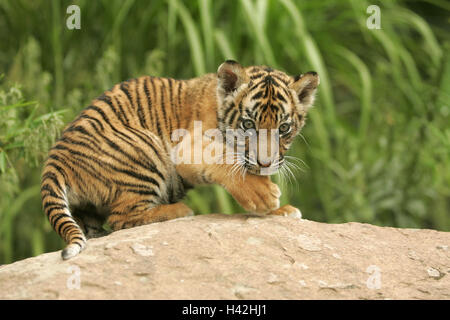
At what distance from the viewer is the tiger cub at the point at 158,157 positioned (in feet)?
11.2

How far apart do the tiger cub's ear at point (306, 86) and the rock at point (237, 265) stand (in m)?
0.82

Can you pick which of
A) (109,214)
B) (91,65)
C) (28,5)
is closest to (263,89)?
(109,214)

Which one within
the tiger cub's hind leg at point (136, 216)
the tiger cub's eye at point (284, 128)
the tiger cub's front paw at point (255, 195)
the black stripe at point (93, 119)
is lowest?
the tiger cub's hind leg at point (136, 216)

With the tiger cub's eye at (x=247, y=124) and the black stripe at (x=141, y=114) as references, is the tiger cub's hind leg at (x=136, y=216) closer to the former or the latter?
the black stripe at (x=141, y=114)

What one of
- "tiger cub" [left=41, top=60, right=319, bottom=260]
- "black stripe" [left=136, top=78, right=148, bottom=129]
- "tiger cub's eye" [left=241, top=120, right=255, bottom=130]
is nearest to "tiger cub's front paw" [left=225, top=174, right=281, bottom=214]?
"tiger cub" [left=41, top=60, right=319, bottom=260]

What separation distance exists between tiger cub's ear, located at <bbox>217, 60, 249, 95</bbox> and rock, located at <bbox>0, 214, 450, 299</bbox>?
0.85 m

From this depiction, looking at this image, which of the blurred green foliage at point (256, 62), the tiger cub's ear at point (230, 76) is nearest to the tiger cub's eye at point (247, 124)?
the tiger cub's ear at point (230, 76)

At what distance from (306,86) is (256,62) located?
2051 mm

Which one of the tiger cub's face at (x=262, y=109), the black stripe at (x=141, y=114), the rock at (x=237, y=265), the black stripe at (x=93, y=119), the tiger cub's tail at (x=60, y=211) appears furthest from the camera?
the black stripe at (x=141, y=114)

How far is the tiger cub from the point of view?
134 inches

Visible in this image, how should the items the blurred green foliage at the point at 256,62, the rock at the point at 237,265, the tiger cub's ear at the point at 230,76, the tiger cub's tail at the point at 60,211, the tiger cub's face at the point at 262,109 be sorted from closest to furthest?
the rock at the point at 237,265, the tiger cub's tail at the point at 60,211, the tiger cub's face at the point at 262,109, the tiger cub's ear at the point at 230,76, the blurred green foliage at the point at 256,62

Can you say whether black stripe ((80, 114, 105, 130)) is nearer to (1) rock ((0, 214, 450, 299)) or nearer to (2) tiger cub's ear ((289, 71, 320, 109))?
(1) rock ((0, 214, 450, 299))

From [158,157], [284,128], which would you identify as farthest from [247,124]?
[158,157]

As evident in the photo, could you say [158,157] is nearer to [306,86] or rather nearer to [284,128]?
[284,128]
